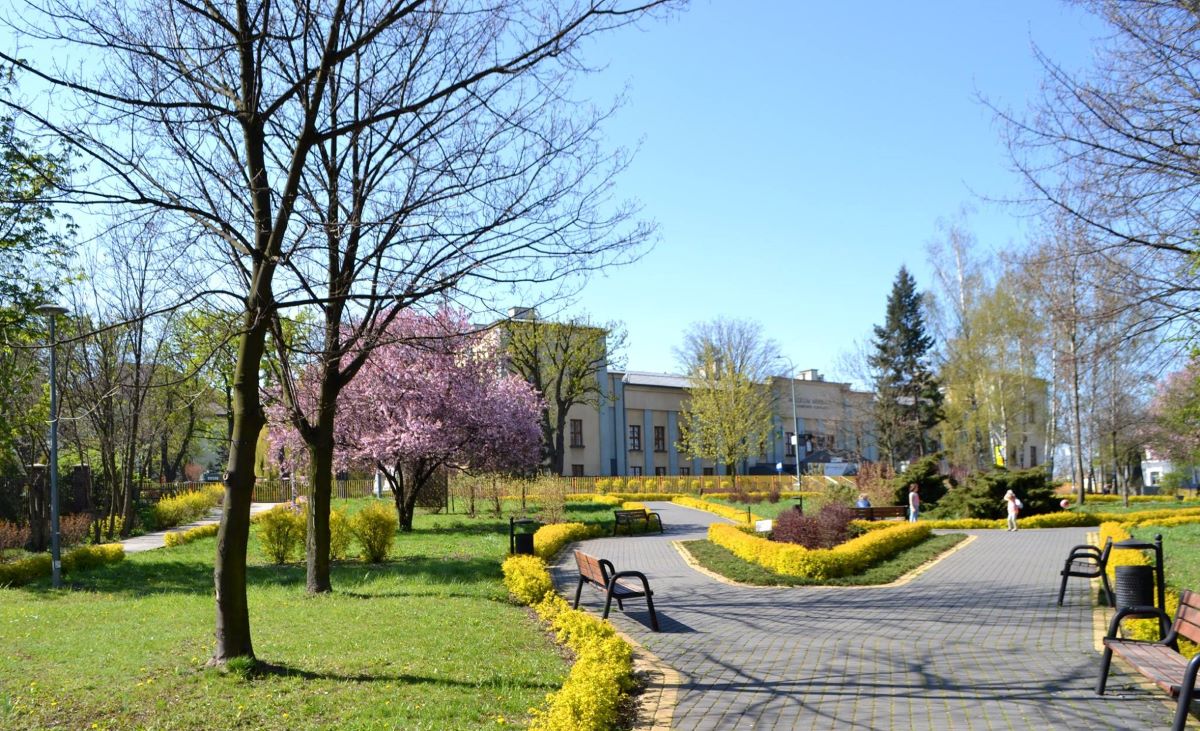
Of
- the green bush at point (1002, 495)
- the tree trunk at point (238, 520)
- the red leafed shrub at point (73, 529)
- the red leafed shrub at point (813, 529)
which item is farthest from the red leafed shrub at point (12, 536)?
the green bush at point (1002, 495)

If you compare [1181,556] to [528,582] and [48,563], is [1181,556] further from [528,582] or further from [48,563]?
[48,563]

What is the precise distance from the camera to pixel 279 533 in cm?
1786

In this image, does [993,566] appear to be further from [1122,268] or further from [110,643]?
Result: [110,643]

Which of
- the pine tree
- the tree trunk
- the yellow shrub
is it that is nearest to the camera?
the tree trunk

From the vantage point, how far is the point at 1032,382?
4147cm

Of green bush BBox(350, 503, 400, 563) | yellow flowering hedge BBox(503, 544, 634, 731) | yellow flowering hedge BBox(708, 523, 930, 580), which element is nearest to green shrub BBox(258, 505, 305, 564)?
green bush BBox(350, 503, 400, 563)

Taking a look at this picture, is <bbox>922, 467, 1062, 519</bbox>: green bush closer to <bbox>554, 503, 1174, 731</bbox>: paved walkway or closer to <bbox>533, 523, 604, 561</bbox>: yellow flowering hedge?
<bbox>533, 523, 604, 561</bbox>: yellow flowering hedge

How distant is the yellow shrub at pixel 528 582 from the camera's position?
40.4ft

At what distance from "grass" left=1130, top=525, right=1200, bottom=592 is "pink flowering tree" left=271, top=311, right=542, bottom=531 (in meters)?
17.0

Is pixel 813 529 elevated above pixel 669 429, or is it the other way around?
pixel 669 429

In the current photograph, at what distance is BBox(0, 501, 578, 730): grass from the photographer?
6.20 meters

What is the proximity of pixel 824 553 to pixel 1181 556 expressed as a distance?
526 centimetres

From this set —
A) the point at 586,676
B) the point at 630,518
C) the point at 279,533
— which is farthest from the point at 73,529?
the point at 586,676

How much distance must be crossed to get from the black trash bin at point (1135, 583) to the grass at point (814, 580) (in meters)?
5.40
